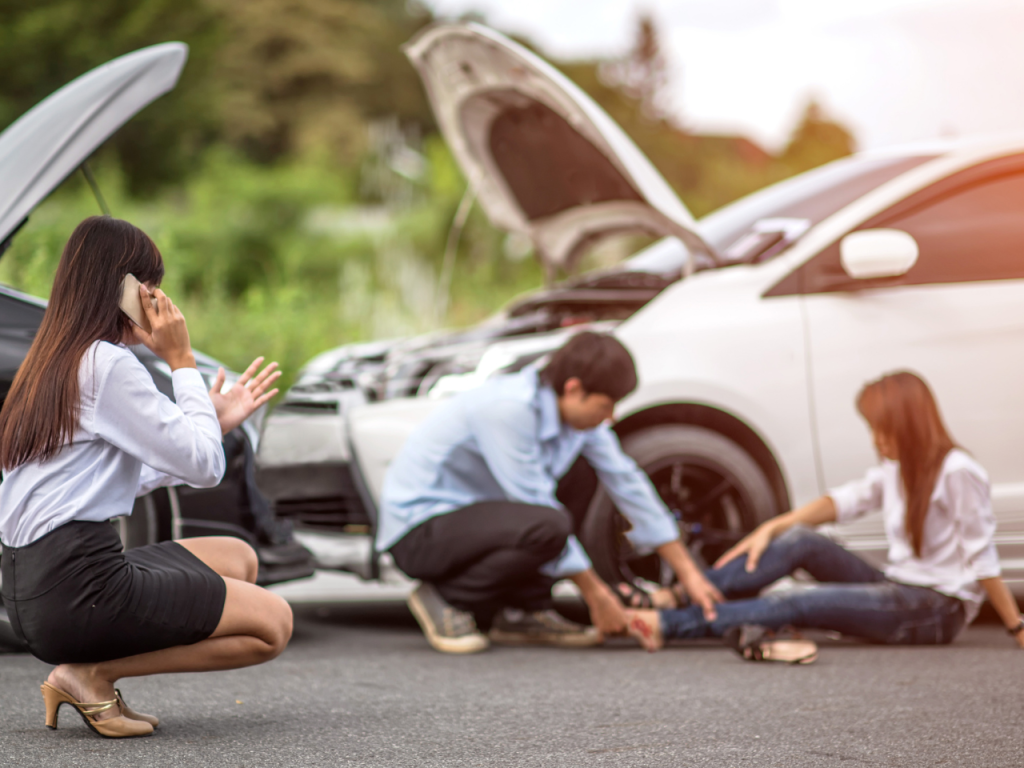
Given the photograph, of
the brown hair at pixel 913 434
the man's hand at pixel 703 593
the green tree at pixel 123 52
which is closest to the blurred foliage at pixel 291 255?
the green tree at pixel 123 52

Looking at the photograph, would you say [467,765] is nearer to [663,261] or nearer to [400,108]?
[663,261]

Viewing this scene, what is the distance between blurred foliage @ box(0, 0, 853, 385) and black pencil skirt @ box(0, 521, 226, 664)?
182 cm

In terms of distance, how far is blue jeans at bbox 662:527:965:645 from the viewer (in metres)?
3.96

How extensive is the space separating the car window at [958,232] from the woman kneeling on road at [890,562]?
58cm

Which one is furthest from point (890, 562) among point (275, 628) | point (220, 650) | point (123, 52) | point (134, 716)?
point (123, 52)

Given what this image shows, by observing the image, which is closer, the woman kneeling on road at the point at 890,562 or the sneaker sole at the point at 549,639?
the woman kneeling on road at the point at 890,562

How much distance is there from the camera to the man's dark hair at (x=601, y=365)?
390 cm

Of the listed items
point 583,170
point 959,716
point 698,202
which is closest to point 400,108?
point 698,202

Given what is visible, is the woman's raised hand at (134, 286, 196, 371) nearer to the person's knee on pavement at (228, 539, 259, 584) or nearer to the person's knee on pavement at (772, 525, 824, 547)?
the person's knee on pavement at (228, 539, 259, 584)

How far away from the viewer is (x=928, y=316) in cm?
436

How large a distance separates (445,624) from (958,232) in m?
2.46

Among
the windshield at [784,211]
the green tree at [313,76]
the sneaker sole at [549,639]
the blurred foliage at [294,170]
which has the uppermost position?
the green tree at [313,76]

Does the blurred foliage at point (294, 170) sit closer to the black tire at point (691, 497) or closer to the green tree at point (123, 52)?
the green tree at point (123, 52)

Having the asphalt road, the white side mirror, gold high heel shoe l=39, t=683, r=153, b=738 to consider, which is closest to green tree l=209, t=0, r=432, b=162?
the white side mirror
